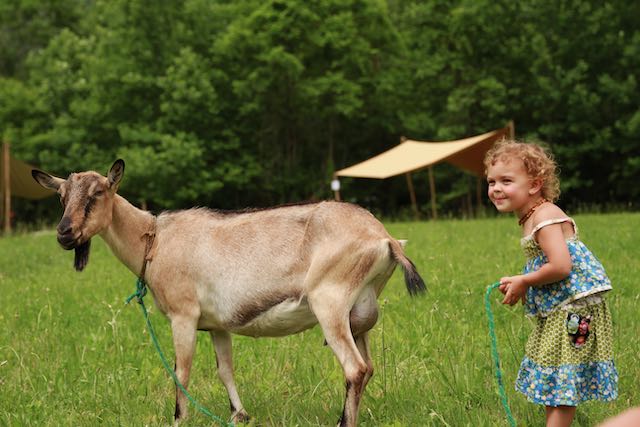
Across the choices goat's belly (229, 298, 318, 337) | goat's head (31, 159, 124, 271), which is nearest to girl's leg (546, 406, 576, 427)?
goat's belly (229, 298, 318, 337)

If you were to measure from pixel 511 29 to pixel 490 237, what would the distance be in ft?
65.4

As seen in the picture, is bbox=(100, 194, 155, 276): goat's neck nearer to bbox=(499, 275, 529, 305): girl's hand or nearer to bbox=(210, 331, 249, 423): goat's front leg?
bbox=(210, 331, 249, 423): goat's front leg

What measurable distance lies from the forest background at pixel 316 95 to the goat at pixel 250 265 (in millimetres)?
23847

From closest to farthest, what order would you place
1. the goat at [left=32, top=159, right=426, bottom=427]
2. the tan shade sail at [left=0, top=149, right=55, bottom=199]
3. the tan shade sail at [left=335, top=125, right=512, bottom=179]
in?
the goat at [left=32, top=159, right=426, bottom=427]
the tan shade sail at [left=335, top=125, right=512, bottom=179]
the tan shade sail at [left=0, top=149, right=55, bottom=199]

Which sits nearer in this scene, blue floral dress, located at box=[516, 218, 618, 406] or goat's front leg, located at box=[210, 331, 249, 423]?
blue floral dress, located at box=[516, 218, 618, 406]

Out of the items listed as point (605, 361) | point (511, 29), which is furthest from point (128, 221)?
point (511, 29)

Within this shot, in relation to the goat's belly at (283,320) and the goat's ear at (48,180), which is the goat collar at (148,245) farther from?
the goat's belly at (283,320)

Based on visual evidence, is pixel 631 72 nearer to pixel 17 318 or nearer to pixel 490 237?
pixel 490 237

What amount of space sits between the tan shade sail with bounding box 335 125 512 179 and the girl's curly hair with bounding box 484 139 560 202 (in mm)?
14301

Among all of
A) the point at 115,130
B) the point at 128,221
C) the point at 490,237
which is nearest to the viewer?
the point at 128,221

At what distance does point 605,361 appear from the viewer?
116 inches

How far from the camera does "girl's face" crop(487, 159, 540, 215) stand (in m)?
3.02

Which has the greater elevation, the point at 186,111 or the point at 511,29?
the point at 511,29

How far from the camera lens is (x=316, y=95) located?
28438 millimetres
